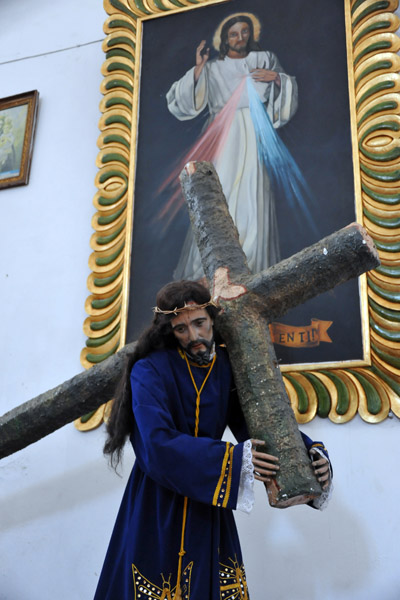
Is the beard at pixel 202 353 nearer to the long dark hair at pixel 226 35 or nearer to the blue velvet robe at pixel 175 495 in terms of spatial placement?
the blue velvet robe at pixel 175 495

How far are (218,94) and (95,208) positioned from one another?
2.89 ft

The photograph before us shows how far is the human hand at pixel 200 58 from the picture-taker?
12.6 feet

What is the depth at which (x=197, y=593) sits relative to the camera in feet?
Answer: 6.01

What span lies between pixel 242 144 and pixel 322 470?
2079 mm

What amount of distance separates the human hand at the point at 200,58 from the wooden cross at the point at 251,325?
1584mm

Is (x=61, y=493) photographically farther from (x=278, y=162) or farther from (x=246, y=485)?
(x=278, y=162)

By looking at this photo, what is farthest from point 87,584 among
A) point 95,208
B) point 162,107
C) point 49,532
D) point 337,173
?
point 162,107

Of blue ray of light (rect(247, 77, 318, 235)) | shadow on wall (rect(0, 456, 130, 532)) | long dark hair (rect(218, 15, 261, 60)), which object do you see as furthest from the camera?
long dark hair (rect(218, 15, 261, 60))

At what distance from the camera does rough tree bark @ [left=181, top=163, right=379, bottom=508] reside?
6.05 ft

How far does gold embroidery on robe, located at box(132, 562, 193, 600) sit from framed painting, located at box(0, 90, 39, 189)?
272 cm

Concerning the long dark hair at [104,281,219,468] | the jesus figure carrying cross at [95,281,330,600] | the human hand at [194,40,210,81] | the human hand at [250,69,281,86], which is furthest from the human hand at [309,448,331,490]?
the human hand at [194,40,210,81]

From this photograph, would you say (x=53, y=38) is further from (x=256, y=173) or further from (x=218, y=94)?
(x=256, y=173)

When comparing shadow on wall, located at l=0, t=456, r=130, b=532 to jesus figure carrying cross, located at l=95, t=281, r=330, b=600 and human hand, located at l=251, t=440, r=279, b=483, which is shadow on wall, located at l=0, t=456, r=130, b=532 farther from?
human hand, located at l=251, t=440, r=279, b=483

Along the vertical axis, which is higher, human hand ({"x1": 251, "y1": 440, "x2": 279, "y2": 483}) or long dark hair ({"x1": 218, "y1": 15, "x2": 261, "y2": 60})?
long dark hair ({"x1": 218, "y1": 15, "x2": 261, "y2": 60})
